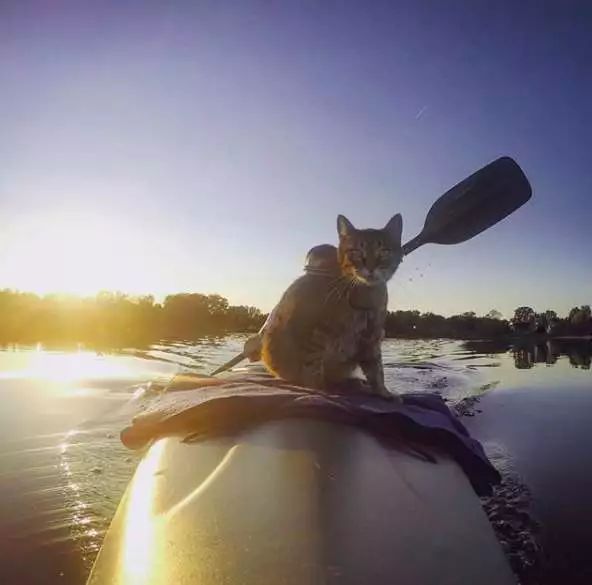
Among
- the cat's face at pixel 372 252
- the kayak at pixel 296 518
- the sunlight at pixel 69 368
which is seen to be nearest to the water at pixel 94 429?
the sunlight at pixel 69 368

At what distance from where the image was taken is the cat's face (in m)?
3.42

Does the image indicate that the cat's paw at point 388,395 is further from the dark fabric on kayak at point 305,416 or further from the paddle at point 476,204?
the paddle at point 476,204

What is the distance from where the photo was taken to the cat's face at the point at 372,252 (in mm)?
3420

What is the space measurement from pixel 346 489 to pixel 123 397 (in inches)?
185

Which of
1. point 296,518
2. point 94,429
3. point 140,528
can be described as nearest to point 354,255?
point 296,518

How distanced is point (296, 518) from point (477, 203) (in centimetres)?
281

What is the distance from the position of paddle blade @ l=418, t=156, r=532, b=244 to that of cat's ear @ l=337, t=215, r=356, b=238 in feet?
1.65

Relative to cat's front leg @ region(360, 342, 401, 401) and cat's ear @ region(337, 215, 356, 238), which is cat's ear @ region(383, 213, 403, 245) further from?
cat's front leg @ region(360, 342, 401, 401)

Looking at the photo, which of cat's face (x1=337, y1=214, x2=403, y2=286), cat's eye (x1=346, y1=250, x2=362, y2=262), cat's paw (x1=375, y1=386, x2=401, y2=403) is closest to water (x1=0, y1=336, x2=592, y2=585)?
cat's paw (x1=375, y1=386, x2=401, y2=403)

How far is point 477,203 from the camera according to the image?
379 cm

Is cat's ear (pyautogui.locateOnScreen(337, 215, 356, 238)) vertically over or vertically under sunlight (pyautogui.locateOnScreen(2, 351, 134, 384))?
over

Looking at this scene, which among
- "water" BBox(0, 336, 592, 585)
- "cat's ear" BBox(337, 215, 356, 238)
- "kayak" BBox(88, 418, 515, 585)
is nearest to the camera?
"kayak" BBox(88, 418, 515, 585)

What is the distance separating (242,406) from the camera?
2438 mm

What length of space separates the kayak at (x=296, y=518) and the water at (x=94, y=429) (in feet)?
2.50
